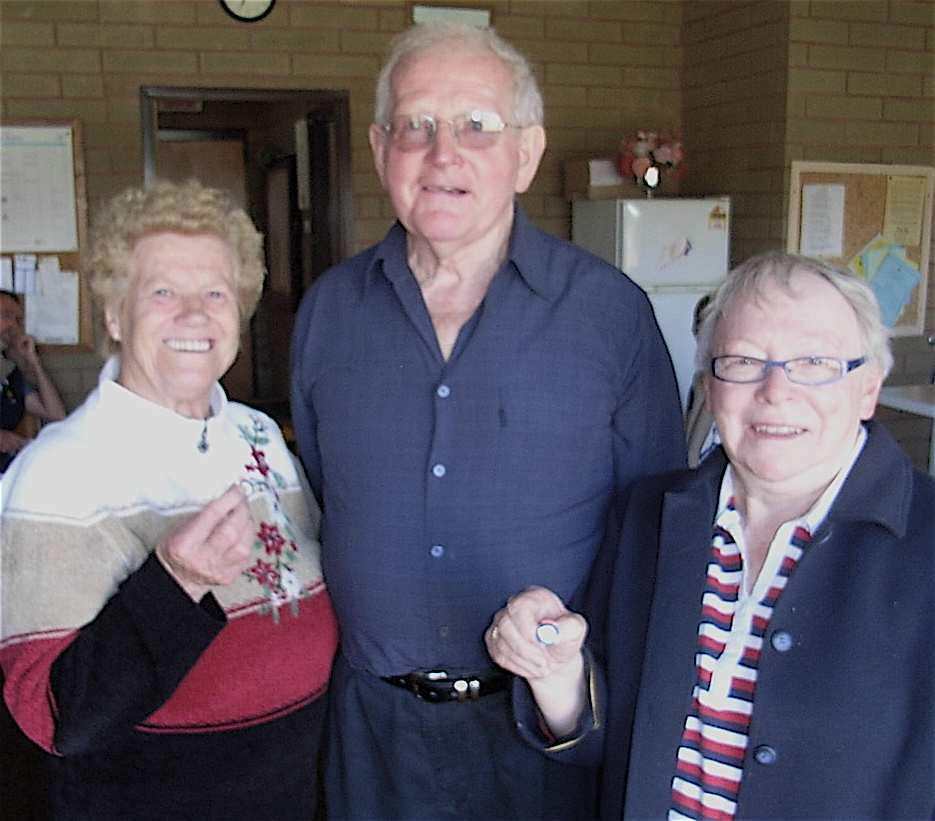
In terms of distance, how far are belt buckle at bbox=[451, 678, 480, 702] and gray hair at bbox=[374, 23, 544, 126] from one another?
898 millimetres

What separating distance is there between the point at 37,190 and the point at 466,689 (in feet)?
12.5

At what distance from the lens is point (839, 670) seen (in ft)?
3.43

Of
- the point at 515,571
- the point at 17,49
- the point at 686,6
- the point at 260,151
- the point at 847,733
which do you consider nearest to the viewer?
the point at 847,733

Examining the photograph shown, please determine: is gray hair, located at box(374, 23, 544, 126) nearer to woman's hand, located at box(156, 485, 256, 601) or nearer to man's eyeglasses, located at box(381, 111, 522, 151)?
man's eyeglasses, located at box(381, 111, 522, 151)

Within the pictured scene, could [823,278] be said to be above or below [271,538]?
above

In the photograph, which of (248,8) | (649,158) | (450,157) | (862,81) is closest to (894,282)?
(862,81)

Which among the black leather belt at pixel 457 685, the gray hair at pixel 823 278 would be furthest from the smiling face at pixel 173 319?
the gray hair at pixel 823 278

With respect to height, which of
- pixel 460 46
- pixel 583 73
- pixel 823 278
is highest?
pixel 583 73

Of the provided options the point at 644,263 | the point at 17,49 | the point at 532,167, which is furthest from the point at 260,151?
the point at 532,167

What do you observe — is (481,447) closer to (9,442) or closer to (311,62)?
(9,442)

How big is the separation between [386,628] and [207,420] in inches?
17.1

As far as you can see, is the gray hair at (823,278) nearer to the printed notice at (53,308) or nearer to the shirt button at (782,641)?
the shirt button at (782,641)

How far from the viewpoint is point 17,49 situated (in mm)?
4410

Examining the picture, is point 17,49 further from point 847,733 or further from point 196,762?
point 847,733
